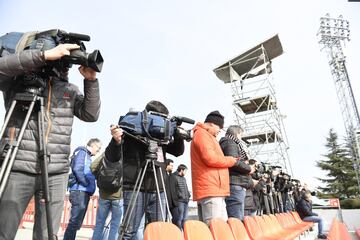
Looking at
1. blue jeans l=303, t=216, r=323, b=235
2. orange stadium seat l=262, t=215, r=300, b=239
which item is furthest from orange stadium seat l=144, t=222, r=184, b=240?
blue jeans l=303, t=216, r=323, b=235

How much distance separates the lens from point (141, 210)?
219 cm

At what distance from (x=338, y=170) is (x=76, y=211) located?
31.9 m

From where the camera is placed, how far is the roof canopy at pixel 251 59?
398 inches

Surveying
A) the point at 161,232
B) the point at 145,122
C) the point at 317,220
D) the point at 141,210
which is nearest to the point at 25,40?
the point at 145,122

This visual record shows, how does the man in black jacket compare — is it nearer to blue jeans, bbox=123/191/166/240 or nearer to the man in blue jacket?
the man in blue jacket

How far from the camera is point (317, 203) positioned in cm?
1373

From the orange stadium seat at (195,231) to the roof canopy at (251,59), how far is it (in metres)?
9.08

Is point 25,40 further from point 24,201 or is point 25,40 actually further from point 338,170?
point 338,170

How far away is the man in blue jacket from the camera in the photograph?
314 centimetres

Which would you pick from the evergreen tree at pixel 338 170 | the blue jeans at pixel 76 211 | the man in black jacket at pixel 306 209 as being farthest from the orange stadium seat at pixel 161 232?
the evergreen tree at pixel 338 170

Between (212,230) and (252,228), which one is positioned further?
(252,228)

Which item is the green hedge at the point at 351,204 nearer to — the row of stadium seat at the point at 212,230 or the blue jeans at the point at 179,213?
the blue jeans at the point at 179,213

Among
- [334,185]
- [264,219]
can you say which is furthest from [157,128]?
[334,185]

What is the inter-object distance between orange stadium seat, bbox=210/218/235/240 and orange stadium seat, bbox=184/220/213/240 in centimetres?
11
